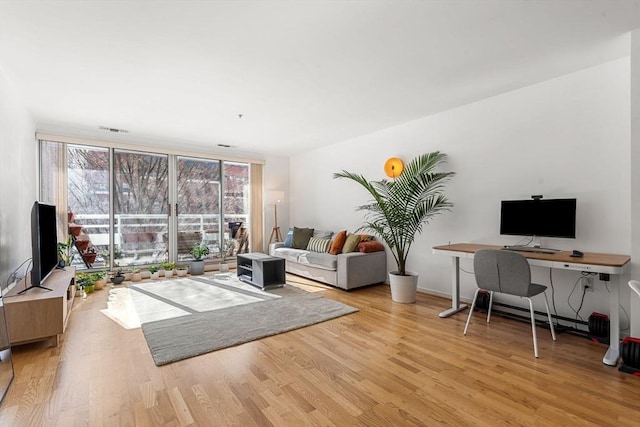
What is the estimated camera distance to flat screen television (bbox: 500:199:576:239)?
2865mm

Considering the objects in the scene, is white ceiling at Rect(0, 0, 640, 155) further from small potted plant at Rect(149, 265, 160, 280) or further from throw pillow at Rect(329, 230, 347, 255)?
small potted plant at Rect(149, 265, 160, 280)

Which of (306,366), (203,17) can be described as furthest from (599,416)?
(203,17)

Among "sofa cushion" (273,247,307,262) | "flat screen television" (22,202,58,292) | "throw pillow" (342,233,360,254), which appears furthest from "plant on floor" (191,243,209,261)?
"throw pillow" (342,233,360,254)

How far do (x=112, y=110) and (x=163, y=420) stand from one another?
12.7 feet

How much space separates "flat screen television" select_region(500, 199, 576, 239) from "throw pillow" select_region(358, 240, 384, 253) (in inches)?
73.8

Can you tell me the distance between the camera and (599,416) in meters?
1.70

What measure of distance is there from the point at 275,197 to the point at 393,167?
2.88 meters

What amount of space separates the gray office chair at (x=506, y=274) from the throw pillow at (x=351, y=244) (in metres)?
2.19

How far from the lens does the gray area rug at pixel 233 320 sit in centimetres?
260

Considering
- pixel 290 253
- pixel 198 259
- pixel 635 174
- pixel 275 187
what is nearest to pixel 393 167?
pixel 290 253

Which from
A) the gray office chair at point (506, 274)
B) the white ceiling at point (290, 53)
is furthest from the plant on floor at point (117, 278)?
the gray office chair at point (506, 274)

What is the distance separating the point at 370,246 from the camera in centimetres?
471

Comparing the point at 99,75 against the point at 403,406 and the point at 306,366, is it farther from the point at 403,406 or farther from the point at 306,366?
the point at 403,406

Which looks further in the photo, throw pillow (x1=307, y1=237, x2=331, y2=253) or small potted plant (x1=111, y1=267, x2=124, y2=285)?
throw pillow (x1=307, y1=237, x2=331, y2=253)
